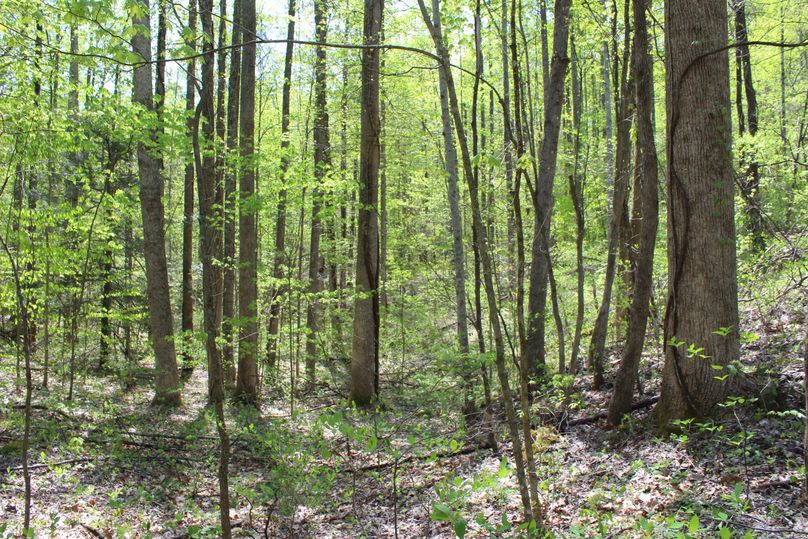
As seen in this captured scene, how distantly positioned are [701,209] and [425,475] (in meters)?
3.78

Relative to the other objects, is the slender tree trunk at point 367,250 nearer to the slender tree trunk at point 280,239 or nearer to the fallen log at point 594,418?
the slender tree trunk at point 280,239

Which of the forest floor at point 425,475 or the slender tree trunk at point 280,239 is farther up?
the slender tree trunk at point 280,239

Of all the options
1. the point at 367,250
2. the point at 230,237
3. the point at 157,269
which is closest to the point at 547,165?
the point at 367,250

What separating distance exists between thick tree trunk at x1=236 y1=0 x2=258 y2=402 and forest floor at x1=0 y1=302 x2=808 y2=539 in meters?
1.81

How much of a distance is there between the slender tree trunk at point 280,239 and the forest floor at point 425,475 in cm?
253

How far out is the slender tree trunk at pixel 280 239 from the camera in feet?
30.1

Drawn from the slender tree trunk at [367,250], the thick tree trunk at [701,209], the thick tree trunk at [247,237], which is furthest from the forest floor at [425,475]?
the thick tree trunk at [247,237]

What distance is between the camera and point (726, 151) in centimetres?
458

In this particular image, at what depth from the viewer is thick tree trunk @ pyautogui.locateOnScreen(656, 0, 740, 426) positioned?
4.55 m

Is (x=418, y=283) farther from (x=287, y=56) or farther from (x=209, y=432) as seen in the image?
(x=209, y=432)

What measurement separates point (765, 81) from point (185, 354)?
70.1 feet

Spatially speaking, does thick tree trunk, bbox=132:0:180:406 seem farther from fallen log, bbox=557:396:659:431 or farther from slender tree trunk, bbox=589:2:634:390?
slender tree trunk, bbox=589:2:634:390

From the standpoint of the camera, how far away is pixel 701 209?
15.1 ft

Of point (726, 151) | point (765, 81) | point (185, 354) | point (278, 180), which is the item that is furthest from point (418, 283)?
point (765, 81)
